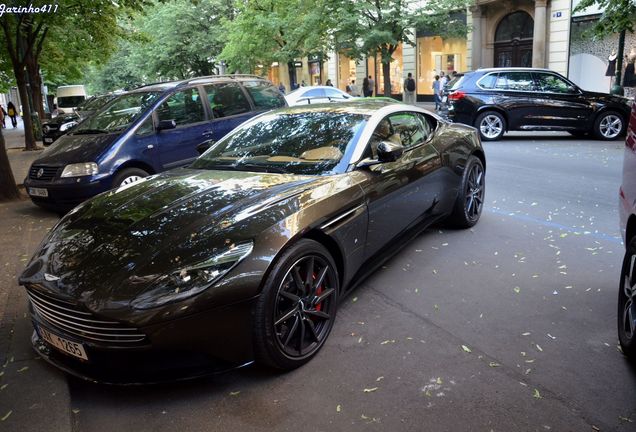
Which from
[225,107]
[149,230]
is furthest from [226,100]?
[149,230]

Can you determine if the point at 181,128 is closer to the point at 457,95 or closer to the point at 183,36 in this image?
the point at 457,95

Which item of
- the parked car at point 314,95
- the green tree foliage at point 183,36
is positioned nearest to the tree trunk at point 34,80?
the green tree foliage at point 183,36

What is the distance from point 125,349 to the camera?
9.04ft

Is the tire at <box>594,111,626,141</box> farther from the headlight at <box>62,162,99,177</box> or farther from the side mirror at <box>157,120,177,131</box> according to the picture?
the headlight at <box>62,162,99,177</box>

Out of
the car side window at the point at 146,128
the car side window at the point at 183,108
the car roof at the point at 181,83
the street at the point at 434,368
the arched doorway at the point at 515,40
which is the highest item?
the arched doorway at the point at 515,40

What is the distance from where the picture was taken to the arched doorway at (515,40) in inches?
915

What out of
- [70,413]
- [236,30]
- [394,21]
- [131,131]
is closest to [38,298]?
[70,413]

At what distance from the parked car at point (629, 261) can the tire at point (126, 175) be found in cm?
587

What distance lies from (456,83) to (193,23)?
25567mm

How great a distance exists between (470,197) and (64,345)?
14.7 feet

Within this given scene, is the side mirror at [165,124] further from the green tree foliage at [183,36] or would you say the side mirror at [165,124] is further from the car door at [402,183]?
the green tree foliage at [183,36]

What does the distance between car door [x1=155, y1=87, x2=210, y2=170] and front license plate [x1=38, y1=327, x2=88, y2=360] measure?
5010mm

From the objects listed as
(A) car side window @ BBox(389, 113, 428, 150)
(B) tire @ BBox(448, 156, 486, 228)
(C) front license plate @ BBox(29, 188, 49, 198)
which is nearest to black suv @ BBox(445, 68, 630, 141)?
(B) tire @ BBox(448, 156, 486, 228)

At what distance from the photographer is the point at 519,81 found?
1349 centimetres
